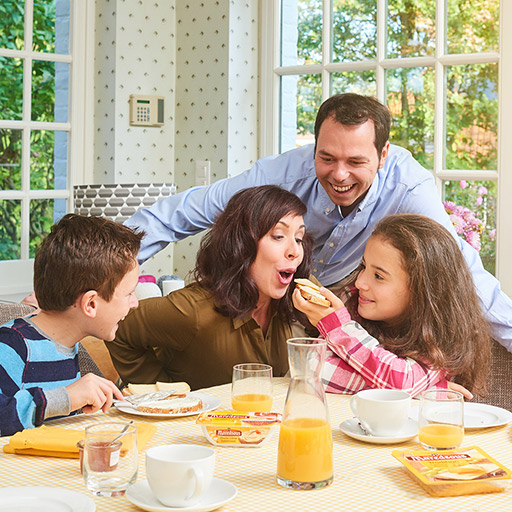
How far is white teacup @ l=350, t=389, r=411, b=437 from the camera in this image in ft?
4.09

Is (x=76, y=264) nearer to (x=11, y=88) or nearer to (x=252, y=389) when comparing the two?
(x=252, y=389)

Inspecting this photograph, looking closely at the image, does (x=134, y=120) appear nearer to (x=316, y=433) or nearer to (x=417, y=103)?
(x=417, y=103)

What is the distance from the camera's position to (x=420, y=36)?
329 centimetres

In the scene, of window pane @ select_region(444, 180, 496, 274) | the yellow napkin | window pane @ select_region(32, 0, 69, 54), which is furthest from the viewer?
window pane @ select_region(32, 0, 69, 54)

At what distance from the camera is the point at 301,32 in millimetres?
3639

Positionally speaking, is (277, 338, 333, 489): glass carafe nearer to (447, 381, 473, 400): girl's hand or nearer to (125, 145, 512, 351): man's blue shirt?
(447, 381, 473, 400): girl's hand

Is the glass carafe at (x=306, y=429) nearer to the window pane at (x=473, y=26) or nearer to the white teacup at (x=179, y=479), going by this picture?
the white teacup at (x=179, y=479)

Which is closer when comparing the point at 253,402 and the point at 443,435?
the point at 443,435

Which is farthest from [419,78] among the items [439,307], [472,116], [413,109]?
[439,307]

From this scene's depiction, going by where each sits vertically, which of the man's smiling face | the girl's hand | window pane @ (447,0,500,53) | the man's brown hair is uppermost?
window pane @ (447,0,500,53)

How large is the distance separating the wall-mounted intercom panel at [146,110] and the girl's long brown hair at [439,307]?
80.2 inches

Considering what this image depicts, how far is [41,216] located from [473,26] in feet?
6.72

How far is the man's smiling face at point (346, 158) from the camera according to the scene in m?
2.27

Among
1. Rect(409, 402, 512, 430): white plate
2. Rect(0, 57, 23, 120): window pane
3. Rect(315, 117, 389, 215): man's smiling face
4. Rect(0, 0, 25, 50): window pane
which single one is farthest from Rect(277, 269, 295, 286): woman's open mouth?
Rect(0, 0, 25, 50): window pane
